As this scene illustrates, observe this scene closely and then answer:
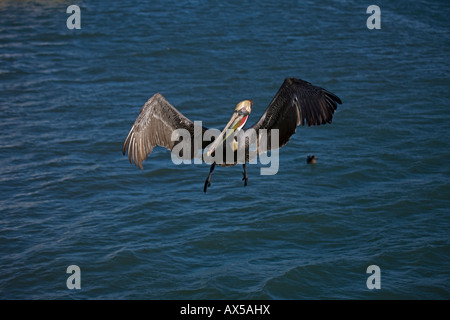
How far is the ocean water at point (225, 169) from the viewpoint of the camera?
1277 centimetres

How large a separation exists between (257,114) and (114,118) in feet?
13.7

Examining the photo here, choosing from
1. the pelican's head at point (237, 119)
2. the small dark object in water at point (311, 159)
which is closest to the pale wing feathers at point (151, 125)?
the pelican's head at point (237, 119)

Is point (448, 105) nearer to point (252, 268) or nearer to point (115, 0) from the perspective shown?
point (252, 268)

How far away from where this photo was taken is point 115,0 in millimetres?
28203

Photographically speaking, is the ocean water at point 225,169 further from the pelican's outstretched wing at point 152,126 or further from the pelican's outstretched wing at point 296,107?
the pelican's outstretched wing at point 296,107

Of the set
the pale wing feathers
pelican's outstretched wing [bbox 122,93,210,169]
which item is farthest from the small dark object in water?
the pale wing feathers

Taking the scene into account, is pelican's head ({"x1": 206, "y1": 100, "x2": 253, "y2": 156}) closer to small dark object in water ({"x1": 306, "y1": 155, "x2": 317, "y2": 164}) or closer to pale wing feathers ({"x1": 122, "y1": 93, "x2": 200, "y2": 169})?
pale wing feathers ({"x1": 122, "y1": 93, "x2": 200, "y2": 169})

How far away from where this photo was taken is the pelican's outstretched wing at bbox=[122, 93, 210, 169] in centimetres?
1020

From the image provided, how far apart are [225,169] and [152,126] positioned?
6.58 metres

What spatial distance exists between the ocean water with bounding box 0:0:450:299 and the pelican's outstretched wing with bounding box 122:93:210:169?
3315 mm

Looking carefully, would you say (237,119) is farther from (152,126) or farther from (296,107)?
(152,126)

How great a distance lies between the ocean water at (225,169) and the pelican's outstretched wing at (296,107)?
12.7ft

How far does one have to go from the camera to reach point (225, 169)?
658 inches
